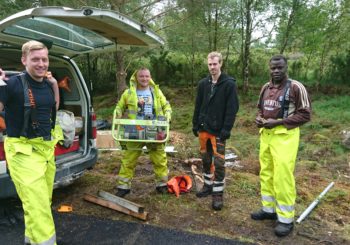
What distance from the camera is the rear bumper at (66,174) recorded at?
11.2 ft

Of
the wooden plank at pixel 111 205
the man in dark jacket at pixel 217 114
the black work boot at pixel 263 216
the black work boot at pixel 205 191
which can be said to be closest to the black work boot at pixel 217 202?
the man in dark jacket at pixel 217 114

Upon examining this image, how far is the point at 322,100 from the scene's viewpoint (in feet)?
41.1

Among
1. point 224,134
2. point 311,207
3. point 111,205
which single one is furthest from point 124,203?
point 311,207

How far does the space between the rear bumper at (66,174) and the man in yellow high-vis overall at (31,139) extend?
2.30 ft

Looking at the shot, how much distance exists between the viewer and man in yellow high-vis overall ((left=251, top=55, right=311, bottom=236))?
348cm

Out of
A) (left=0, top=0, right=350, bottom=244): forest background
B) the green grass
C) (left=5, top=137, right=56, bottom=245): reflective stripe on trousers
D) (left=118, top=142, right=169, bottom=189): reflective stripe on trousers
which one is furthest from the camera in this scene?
the green grass

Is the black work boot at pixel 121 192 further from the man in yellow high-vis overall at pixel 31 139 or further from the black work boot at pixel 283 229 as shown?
the black work boot at pixel 283 229

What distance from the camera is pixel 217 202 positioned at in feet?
13.8

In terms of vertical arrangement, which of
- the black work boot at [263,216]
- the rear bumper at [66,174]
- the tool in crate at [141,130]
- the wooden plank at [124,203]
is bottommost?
the black work boot at [263,216]

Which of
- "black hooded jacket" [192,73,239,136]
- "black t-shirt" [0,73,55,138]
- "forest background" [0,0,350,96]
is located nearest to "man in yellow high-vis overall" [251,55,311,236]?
"black hooded jacket" [192,73,239,136]

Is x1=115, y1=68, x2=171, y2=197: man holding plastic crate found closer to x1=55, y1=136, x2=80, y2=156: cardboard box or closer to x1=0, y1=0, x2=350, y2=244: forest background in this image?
x1=0, y1=0, x2=350, y2=244: forest background

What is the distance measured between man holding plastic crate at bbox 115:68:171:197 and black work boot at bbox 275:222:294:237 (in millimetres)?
1665

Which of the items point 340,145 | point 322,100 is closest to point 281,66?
point 340,145

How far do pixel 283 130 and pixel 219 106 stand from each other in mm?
946
